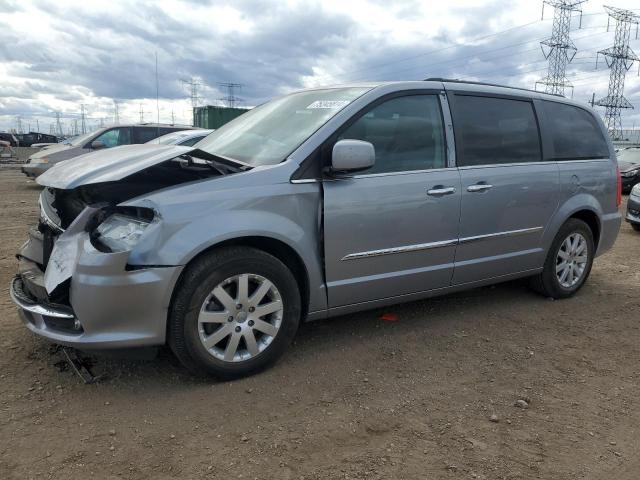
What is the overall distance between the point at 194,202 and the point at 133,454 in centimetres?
128

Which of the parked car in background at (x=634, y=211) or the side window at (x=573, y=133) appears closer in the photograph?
the side window at (x=573, y=133)

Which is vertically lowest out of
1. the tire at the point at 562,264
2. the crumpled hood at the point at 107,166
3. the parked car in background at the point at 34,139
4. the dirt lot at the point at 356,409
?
the dirt lot at the point at 356,409

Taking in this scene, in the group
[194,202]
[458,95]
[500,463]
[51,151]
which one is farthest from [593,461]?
[51,151]

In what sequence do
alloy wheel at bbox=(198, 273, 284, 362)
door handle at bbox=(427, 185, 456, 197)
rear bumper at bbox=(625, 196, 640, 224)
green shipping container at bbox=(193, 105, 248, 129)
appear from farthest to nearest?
green shipping container at bbox=(193, 105, 248, 129) < rear bumper at bbox=(625, 196, 640, 224) < door handle at bbox=(427, 185, 456, 197) < alloy wheel at bbox=(198, 273, 284, 362)

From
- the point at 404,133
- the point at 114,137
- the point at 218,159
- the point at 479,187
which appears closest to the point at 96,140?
the point at 114,137

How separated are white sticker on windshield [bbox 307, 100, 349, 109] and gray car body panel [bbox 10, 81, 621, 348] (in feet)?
0.25

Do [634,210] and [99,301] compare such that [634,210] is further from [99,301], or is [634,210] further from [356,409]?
[99,301]

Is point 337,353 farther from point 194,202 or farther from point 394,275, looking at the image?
point 194,202

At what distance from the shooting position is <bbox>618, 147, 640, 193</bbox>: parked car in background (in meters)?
15.0

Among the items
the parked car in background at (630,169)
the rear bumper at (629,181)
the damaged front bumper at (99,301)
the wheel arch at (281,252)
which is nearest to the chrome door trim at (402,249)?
the wheel arch at (281,252)

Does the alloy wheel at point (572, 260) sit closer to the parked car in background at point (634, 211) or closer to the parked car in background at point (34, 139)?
the parked car in background at point (634, 211)

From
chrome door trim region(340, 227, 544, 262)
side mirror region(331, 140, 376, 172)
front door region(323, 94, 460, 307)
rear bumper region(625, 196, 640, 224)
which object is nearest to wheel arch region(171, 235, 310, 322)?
front door region(323, 94, 460, 307)

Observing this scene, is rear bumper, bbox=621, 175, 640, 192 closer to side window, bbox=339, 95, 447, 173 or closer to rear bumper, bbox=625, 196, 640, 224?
rear bumper, bbox=625, 196, 640, 224

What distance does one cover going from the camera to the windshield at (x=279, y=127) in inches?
136
